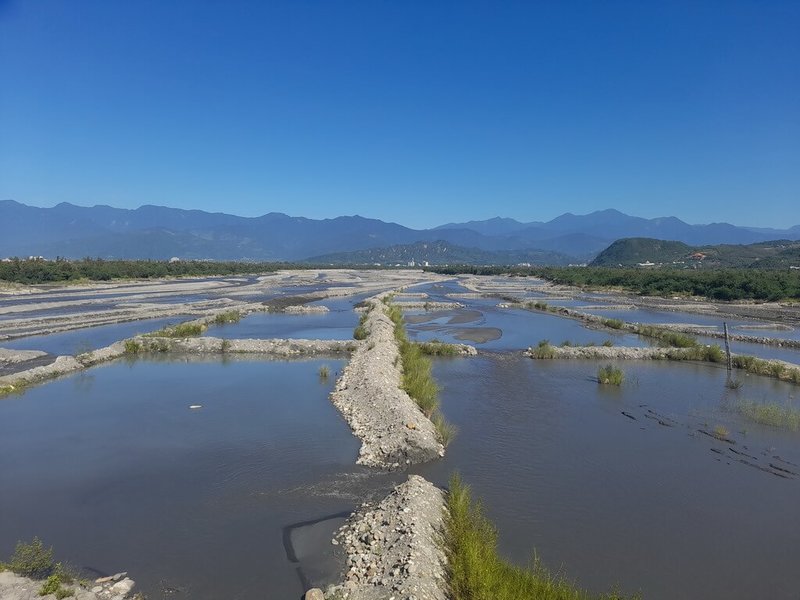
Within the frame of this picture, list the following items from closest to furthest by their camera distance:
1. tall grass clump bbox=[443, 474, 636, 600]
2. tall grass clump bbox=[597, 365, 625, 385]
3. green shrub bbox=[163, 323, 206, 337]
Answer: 1. tall grass clump bbox=[443, 474, 636, 600]
2. tall grass clump bbox=[597, 365, 625, 385]
3. green shrub bbox=[163, 323, 206, 337]

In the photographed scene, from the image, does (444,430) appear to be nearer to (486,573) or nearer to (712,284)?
(486,573)

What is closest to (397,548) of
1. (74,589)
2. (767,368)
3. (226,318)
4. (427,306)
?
(74,589)

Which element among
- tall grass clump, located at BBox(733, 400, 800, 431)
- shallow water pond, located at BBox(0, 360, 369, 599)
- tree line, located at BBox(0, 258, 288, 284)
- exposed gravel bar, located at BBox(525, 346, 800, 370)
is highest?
tree line, located at BBox(0, 258, 288, 284)

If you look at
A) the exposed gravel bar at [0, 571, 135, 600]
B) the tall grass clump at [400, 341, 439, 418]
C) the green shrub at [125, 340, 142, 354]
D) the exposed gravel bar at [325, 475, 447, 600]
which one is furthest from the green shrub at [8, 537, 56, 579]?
the green shrub at [125, 340, 142, 354]

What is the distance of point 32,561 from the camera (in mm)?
7203

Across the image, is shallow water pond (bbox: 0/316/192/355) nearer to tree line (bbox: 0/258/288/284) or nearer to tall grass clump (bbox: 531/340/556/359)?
tall grass clump (bbox: 531/340/556/359)

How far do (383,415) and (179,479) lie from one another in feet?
17.7

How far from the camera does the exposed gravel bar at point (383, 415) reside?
11477 mm

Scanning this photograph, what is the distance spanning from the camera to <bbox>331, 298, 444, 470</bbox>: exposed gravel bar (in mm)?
11477

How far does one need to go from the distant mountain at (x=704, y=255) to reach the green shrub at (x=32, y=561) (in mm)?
110087

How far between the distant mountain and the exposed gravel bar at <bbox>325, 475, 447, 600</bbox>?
105356 mm

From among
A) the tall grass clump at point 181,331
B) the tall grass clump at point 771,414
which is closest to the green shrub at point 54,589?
the tall grass clump at point 771,414

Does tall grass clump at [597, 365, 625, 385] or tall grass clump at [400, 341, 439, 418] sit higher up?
tall grass clump at [400, 341, 439, 418]

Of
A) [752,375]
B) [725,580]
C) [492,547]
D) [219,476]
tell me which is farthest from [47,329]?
[752,375]
